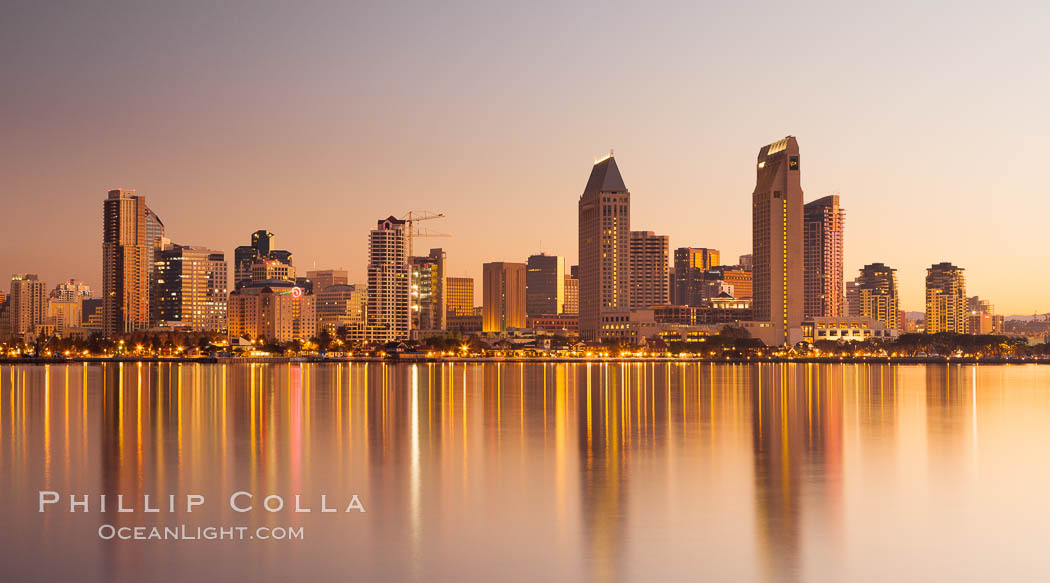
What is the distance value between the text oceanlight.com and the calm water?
0.36 metres

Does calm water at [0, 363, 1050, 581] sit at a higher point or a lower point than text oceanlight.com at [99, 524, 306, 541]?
lower

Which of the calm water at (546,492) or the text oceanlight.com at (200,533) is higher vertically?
the text oceanlight.com at (200,533)

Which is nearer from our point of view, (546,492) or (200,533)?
(200,533)

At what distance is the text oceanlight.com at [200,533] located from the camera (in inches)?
880

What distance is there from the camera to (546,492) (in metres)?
28.6

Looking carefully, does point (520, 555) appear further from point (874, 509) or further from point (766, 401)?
point (766, 401)

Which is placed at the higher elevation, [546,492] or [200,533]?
[200,533]

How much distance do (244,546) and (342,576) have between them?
3.38 meters

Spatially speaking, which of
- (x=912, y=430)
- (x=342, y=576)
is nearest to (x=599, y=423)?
(x=912, y=430)

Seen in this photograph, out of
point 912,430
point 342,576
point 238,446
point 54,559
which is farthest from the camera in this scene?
point 912,430

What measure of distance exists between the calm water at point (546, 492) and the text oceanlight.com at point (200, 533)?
14.2 inches

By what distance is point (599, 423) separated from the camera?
166 ft

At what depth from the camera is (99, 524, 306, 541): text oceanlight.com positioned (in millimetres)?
22359

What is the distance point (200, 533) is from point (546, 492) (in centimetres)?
979
